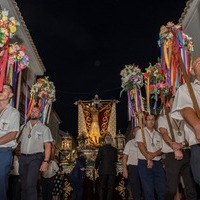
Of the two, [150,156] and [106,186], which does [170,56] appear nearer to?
[150,156]

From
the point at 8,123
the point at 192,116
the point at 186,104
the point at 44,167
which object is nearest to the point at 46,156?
the point at 44,167

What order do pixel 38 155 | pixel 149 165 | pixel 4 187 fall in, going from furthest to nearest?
pixel 149 165 < pixel 38 155 < pixel 4 187

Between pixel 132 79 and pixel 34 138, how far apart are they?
4183mm

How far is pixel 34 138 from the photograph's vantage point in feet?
18.5

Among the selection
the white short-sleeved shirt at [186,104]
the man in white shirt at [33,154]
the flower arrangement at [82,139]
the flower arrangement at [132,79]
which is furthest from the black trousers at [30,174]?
the flower arrangement at [82,139]

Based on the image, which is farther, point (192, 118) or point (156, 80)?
point (156, 80)

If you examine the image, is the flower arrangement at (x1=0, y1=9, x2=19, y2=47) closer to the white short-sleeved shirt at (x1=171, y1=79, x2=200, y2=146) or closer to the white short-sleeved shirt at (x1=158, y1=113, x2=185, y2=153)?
the white short-sleeved shirt at (x1=158, y1=113, x2=185, y2=153)

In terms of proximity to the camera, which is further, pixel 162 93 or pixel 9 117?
pixel 162 93

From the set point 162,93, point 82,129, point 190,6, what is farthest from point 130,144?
point 82,129

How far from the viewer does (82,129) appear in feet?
73.8

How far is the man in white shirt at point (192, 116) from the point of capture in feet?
8.87

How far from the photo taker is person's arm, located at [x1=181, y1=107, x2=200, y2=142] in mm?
2586

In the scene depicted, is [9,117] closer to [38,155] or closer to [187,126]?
[38,155]

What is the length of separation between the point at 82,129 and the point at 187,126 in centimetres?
1970
